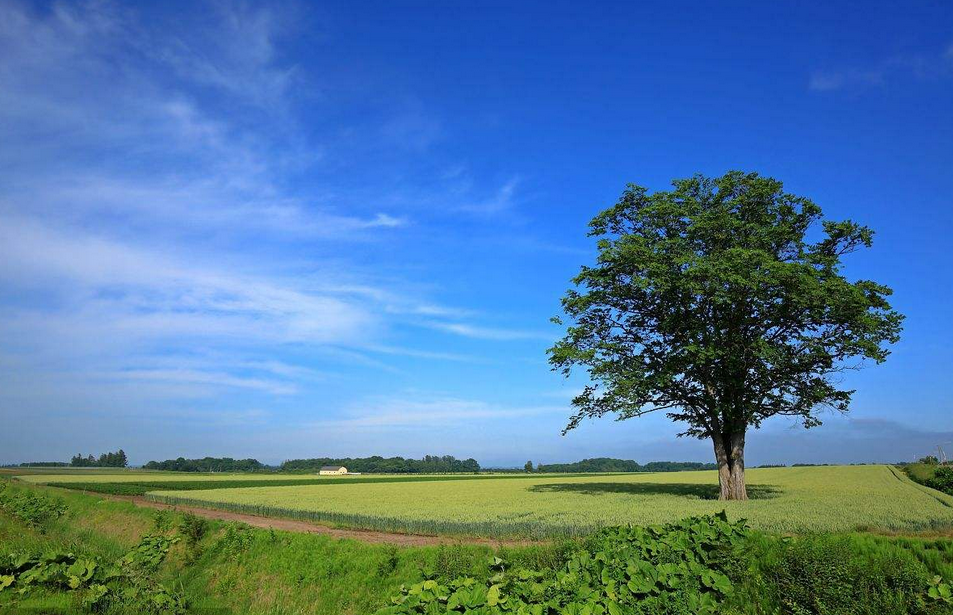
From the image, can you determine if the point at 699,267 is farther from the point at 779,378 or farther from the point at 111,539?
the point at 111,539

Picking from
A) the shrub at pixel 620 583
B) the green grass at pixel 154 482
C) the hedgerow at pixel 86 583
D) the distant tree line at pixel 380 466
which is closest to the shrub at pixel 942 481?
the shrub at pixel 620 583

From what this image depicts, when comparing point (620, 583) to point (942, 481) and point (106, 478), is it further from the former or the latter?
point (106, 478)

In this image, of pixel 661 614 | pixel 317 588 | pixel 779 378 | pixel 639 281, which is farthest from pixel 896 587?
pixel 779 378

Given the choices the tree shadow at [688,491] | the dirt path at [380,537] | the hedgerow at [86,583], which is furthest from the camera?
the tree shadow at [688,491]

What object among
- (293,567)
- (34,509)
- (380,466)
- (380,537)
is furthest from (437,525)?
(380,466)

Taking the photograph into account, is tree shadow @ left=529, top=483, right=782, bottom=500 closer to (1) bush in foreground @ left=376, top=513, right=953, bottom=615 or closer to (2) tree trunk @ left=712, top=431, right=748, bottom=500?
(2) tree trunk @ left=712, top=431, right=748, bottom=500

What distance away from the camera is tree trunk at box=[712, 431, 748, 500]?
28.6m

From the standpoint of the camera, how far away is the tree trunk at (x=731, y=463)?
2856 centimetres

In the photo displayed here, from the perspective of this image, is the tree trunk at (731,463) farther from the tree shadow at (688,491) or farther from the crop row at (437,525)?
the crop row at (437,525)

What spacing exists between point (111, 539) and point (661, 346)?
30.5m

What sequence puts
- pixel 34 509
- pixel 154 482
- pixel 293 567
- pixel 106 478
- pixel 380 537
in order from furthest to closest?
pixel 106 478 → pixel 154 482 → pixel 34 509 → pixel 380 537 → pixel 293 567

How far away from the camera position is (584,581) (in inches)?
307

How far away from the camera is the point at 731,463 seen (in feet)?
95.5

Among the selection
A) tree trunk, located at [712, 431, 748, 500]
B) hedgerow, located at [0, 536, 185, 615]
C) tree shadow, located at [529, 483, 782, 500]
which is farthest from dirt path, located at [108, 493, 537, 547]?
tree shadow, located at [529, 483, 782, 500]
